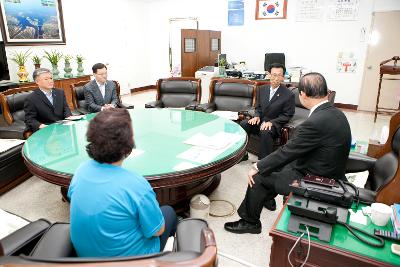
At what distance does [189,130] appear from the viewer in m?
2.69

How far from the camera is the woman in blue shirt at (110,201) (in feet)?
3.55

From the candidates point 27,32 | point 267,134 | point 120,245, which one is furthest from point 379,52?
point 27,32

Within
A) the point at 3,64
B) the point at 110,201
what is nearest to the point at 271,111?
the point at 110,201

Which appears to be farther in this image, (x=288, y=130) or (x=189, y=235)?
(x=288, y=130)

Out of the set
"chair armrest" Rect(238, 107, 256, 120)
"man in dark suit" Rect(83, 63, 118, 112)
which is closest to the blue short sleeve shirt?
"chair armrest" Rect(238, 107, 256, 120)

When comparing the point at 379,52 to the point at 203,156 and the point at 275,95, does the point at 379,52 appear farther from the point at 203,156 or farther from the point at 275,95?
the point at 203,156

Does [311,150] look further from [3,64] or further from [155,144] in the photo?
[3,64]

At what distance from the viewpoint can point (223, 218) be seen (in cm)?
242

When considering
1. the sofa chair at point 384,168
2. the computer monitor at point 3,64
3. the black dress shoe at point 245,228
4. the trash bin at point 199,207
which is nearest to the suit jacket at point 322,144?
the sofa chair at point 384,168

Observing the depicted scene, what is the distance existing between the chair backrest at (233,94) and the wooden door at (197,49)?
7.46 ft

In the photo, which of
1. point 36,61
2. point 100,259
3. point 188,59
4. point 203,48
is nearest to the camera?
point 100,259

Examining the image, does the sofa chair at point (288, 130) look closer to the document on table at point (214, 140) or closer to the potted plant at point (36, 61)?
the document on table at point (214, 140)

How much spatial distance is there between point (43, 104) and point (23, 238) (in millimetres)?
2267

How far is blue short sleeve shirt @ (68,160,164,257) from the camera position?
1.08 m
